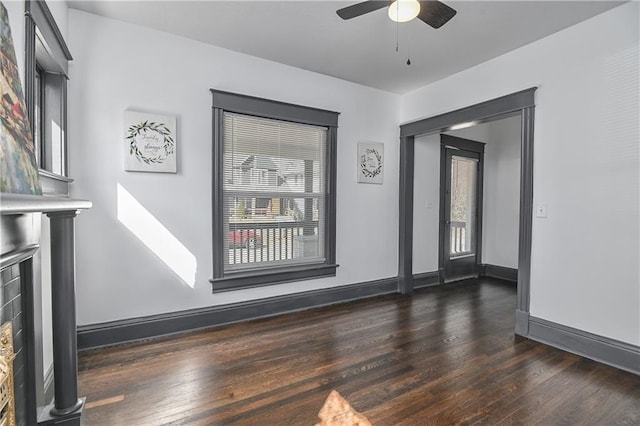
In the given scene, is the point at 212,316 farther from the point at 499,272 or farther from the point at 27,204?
the point at 499,272

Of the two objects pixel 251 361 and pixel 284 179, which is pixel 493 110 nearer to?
pixel 284 179

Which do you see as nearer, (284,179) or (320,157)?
(284,179)

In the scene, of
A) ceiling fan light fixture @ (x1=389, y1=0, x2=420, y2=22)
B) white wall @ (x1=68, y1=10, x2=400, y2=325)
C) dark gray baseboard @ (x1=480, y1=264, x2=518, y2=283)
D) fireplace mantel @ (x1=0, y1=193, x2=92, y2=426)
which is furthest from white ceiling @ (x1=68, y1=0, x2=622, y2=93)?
dark gray baseboard @ (x1=480, y1=264, x2=518, y2=283)

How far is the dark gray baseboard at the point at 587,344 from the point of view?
7.77 feet

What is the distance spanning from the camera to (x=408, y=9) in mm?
2027

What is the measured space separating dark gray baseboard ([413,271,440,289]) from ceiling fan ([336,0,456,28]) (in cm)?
332

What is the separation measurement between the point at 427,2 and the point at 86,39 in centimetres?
260

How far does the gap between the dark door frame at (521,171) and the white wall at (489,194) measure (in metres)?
0.21

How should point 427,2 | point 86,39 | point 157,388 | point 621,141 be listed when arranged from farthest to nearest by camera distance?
point 86,39, point 621,141, point 157,388, point 427,2

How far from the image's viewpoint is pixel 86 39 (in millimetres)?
2611

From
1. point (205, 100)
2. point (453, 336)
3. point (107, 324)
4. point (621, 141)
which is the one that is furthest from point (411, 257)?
point (107, 324)

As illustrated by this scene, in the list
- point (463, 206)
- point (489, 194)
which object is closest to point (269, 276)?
point (463, 206)

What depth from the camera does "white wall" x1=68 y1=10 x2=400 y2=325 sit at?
104 inches

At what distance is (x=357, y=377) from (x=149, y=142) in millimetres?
2526
